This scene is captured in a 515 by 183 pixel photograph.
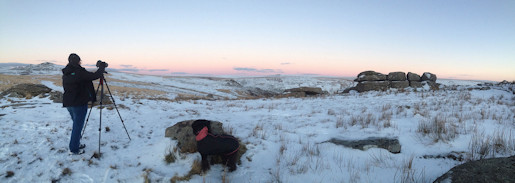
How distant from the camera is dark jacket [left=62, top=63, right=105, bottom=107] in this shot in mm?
4773

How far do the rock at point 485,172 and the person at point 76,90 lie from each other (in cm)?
660

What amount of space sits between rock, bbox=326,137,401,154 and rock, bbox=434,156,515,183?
5.54ft

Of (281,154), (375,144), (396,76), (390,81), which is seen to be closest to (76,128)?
(281,154)

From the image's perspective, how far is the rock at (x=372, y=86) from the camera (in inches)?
1029

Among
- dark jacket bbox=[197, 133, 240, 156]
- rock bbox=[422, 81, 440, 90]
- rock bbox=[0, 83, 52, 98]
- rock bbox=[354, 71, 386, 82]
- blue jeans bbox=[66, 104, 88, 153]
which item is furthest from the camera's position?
rock bbox=[354, 71, 386, 82]

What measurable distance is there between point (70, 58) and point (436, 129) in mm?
8533

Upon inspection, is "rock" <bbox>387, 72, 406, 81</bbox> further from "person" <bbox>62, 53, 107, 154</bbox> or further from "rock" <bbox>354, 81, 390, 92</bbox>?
"person" <bbox>62, 53, 107, 154</bbox>

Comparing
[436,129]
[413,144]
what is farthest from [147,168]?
[436,129]

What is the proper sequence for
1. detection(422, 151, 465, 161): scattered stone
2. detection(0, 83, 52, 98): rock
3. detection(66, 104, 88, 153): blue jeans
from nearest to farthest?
detection(422, 151, 465, 161): scattered stone, detection(66, 104, 88, 153): blue jeans, detection(0, 83, 52, 98): rock

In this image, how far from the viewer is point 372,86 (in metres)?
26.3

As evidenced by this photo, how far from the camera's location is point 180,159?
475 centimetres

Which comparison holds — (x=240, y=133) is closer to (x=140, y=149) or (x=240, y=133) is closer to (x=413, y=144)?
(x=140, y=149)

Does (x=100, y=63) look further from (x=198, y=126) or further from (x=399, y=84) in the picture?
(x=399, y=84)

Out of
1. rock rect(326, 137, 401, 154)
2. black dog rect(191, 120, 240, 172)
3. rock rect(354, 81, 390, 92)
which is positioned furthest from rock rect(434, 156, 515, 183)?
rock rect(354, 81, 390, 92)
